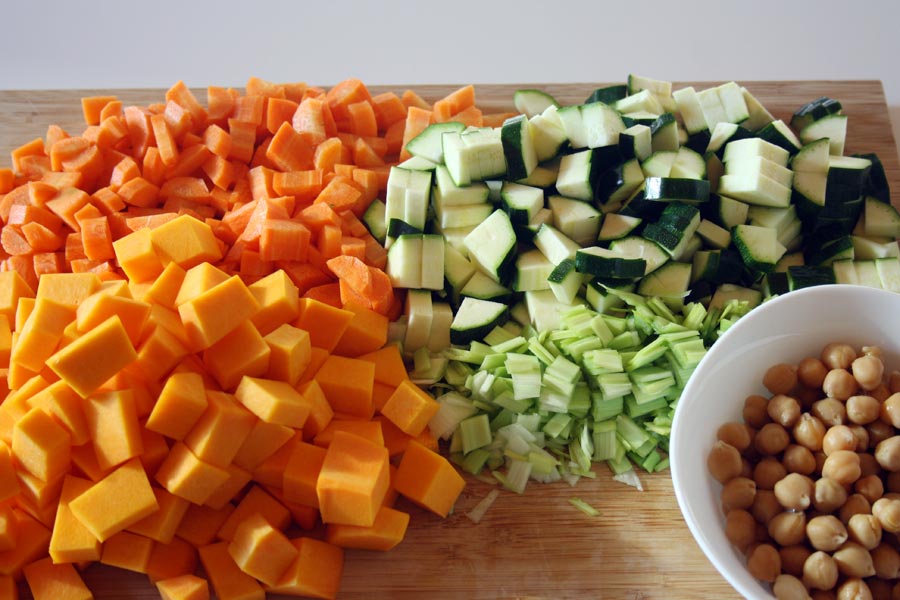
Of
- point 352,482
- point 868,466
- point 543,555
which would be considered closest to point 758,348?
point 868,466

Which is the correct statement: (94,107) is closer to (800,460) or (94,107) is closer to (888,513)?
(800,460)

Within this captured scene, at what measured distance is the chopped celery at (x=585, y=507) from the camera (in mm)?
2592

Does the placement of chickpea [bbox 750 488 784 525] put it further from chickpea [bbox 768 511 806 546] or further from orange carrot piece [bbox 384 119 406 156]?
orange carrot piece [bbox 384 119 406 156]

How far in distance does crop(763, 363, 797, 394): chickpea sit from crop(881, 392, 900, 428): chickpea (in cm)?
25

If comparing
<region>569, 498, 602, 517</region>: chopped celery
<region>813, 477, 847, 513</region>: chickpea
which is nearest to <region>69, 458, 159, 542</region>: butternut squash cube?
<region>569, 498, 602, 517</region>: chopped celery

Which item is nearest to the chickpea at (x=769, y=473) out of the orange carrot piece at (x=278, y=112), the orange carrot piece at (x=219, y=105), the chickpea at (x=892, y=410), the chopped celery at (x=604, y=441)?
the chickpea at (x=892, y=410)

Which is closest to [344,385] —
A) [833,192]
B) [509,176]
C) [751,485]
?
[509,176]

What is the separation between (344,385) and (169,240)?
785 mm

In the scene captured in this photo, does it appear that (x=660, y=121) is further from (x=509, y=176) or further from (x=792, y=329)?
(x=792, y=329)

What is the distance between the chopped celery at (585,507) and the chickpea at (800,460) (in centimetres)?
62

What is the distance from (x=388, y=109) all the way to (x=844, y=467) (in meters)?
2.34

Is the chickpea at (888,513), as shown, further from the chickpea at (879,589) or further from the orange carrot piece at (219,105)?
the orange carrot piece at (219,105)

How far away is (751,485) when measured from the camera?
2.24 metres

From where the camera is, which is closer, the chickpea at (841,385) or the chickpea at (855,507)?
the chickpea at (855,507)
